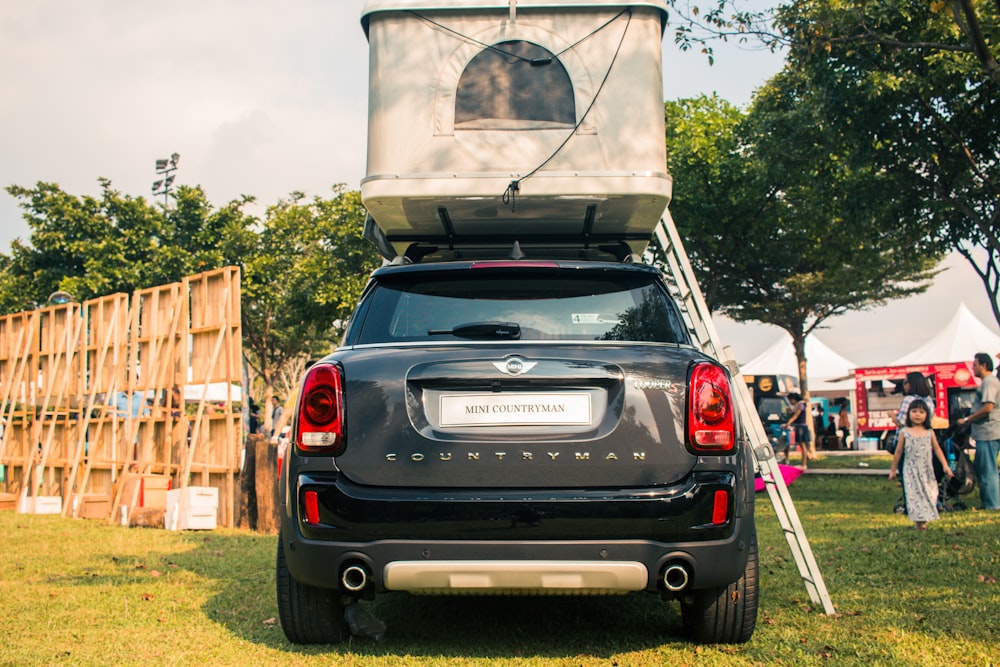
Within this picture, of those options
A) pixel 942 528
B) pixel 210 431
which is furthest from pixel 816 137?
pixel 210 431

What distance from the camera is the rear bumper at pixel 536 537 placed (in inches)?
167

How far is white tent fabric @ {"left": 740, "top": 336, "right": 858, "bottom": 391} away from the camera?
42312 mm

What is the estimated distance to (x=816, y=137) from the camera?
1900cm

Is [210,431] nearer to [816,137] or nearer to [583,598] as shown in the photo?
[583,598]

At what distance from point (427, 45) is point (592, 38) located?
99 centimetres

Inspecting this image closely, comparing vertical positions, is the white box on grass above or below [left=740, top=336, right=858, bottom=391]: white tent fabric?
below

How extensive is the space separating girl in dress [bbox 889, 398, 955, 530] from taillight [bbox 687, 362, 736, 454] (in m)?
6.85

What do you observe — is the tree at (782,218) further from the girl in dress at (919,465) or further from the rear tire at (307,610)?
the rear tire at (307,610)

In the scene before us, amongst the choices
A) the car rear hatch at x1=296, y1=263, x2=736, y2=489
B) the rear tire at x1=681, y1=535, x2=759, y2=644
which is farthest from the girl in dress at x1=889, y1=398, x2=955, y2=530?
the car rear hatch at x1=296, y1=263, x2=736, y2=489

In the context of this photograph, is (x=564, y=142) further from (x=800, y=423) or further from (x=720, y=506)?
(x=800, y=423)

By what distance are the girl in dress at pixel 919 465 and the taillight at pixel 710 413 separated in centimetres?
685

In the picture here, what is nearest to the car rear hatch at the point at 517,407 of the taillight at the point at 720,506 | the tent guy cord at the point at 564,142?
the taillight at the point at 720,506

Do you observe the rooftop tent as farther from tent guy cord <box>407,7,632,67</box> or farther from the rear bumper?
the rear bumper

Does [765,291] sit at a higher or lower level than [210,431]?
higher
